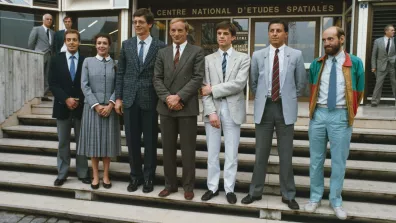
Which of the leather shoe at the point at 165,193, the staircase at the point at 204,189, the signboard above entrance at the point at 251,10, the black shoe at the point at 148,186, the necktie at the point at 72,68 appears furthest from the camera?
the signboard above entrance at the point at 251,10

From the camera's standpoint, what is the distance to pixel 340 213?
325 centimetres

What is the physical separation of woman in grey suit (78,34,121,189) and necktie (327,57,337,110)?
7.75 ft

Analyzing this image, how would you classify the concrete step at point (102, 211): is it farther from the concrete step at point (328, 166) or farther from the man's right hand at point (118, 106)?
the man's right hand at point (118, 106)

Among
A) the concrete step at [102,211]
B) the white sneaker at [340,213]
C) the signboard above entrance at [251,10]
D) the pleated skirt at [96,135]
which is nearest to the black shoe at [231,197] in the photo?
the concrete step at [102,211]

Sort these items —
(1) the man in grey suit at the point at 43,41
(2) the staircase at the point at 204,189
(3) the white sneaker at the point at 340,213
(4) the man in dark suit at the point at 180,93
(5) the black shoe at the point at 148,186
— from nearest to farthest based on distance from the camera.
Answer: (3) the white sneaker at the point at 340,213 < (2) the staircase at the point at 204,189 < (4) the man in dark suit at the point at 180,93 < (5) the black shoe at the point at 148,186 < (1) the man in grey suit at the point at 43,41

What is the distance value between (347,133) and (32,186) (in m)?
3.69

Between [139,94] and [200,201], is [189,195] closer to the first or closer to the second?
[200,201]

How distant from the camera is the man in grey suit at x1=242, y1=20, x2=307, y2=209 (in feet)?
11.2

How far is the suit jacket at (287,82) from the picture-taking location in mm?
3402

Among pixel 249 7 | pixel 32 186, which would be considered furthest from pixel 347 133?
pixel 249 7

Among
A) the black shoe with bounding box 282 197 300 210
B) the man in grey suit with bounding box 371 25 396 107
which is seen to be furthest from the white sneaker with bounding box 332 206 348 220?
the man in grey suit with bounding box 371 25 396 107

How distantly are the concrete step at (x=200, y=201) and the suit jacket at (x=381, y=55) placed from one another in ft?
13.8

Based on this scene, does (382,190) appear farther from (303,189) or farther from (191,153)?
(191,153)

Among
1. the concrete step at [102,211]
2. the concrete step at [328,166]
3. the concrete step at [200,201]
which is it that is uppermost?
the concrete step at [328,166]
